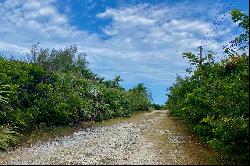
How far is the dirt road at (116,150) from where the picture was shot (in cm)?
1408

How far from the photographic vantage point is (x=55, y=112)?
75.2ft

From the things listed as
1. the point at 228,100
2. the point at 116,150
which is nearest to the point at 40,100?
the point at 116,150

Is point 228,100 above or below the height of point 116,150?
above

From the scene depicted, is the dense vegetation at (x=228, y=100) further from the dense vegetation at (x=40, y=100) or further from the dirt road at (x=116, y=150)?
the dense vegetation at (x=40, y=100)

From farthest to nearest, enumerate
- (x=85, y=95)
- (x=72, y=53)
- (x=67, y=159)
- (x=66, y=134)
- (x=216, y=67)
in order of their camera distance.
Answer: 1. (x=72, y=53)
2. (x=85, y=95)
3. (x=66, y=134)
4. (x=216, y=67)
5. (x=67, y=159)

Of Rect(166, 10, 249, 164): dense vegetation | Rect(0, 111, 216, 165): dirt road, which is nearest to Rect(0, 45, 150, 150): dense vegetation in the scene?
Rect(0, 111, 216, 165): dirt road

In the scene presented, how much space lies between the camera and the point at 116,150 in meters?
15.8

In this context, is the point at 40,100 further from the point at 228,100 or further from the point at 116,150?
the point at 228,100

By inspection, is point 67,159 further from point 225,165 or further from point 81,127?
point 81,127

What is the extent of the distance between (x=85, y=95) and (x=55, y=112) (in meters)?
5.98

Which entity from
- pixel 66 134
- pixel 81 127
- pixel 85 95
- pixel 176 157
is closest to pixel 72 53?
pixel 85 95

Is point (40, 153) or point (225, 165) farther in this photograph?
point (40, 153)

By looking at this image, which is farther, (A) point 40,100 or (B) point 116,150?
(A) point 40,100

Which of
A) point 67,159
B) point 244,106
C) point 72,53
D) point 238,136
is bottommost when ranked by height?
point 67,159
